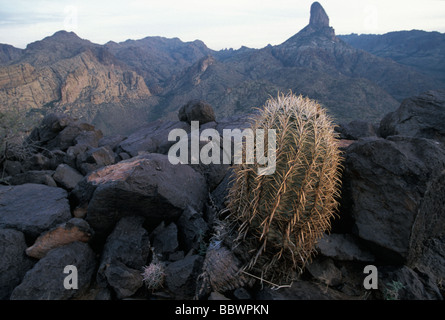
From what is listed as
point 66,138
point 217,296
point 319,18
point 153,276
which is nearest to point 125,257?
point 153,276

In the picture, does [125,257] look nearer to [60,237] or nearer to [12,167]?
[60,237]

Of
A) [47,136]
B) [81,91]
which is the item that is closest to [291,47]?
[81,91]

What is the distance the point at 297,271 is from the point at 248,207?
1084 mm

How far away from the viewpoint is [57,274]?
362 centimetres

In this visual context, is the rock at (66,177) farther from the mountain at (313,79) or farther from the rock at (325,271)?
the mountain at (313,79)

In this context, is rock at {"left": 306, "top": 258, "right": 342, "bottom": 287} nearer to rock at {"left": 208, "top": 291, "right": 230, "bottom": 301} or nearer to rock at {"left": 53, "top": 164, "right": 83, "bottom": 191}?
rock at {"left": 208, "top": 291, "right": 230, "bottom": 301}

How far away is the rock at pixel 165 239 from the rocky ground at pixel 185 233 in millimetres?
16

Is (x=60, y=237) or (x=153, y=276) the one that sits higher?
(x=60, y=237)

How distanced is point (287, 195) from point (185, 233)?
207 centimetres

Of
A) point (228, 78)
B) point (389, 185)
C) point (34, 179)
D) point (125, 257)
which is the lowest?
point (125, 257)

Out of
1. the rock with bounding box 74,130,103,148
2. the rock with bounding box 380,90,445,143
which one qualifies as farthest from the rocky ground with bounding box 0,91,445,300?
the rock with bounding box 74,130,103,148

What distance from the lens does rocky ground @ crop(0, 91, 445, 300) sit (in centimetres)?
332
